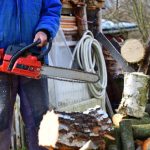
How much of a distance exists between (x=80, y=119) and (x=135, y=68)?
1.92 meters

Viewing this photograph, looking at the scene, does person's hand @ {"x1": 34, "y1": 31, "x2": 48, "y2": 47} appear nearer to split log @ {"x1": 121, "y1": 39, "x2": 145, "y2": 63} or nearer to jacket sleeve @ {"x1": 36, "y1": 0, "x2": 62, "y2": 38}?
jacket sleeve @ {"x1": 36, "y1": 0, "x2": 62, "y2": 38}

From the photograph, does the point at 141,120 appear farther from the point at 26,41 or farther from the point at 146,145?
the point at 26,41

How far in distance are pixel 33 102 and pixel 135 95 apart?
1.53m

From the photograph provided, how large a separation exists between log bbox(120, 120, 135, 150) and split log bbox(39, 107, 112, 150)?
0.57 ft

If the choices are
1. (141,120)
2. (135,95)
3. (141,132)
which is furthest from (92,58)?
(141,132)

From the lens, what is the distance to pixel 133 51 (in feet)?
16.2

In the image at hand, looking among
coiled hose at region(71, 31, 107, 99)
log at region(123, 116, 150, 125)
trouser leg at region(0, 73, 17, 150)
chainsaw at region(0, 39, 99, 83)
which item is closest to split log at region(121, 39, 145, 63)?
coiled hose at region(71, 31, 107, 99)

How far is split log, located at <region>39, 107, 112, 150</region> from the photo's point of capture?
332cm

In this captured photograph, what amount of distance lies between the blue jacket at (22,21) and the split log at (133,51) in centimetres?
181

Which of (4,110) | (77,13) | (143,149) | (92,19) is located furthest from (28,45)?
(92,19)

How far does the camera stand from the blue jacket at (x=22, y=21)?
10.2 ft

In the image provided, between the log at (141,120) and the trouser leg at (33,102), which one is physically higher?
the trouser leg at (33,102)

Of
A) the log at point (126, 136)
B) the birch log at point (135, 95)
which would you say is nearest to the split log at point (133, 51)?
the birch log at point (135, 95)

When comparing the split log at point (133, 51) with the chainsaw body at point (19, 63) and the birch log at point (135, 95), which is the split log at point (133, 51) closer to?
the birch log at point (135, 95)
